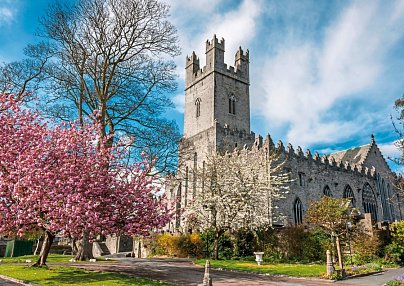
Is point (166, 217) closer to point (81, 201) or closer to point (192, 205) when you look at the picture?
point (81, 201)

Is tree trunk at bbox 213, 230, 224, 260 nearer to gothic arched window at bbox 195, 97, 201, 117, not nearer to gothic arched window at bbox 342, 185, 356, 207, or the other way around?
gothic arched window at bbox 342, 185, 356, 207

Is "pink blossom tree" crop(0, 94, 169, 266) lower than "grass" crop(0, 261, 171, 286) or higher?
higher

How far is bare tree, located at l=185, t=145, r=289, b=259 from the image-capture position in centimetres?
2252

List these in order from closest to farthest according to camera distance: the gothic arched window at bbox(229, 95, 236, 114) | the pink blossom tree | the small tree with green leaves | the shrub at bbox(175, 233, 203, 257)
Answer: the pink blossom tree, the small tree with green leaves, the shrub at bbox(175, 233, 203, 257), the gothic arched window at bbox(229, 95, 236, 114)

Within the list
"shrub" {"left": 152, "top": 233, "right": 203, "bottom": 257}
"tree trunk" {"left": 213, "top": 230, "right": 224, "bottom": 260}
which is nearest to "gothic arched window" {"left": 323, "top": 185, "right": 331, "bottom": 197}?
"shrub" {"left": 152, "top": 233, "right": 203, "bottom": 257}

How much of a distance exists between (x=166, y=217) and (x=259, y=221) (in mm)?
10085

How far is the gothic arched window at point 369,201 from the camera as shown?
1485 inches

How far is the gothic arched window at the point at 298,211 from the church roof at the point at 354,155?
1417cm

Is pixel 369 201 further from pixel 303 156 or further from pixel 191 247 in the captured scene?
pixel 191 247

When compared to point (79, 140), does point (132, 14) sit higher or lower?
higher

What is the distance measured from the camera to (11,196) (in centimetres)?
1234

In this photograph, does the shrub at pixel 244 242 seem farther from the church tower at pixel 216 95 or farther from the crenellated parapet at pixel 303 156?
the church tower at pixel 216 95

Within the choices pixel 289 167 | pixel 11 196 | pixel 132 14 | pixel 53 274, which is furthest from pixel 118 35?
pixel 289 167

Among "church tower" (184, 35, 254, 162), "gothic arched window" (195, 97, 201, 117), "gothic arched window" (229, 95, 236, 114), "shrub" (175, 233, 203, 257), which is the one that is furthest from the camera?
"gothic arched window" (195, 97, 201, 117)
